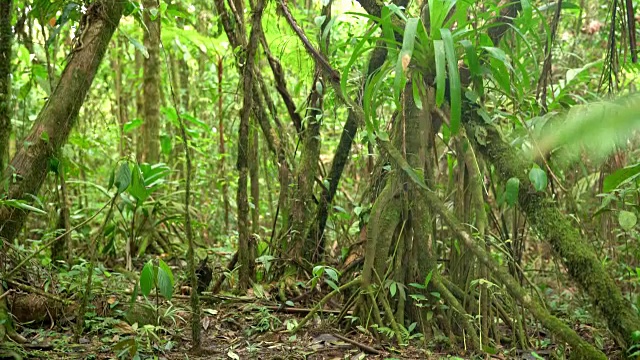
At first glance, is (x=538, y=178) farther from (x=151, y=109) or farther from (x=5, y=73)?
(x=151, y=109)

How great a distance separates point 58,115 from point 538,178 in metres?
2.37

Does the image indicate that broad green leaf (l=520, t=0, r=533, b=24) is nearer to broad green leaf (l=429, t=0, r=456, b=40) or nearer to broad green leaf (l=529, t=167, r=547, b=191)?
broad green leaf (l=429, t=0, r=456, b=40)

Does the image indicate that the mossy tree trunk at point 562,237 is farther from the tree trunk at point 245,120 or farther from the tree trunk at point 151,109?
the tree trunk at point 151,109

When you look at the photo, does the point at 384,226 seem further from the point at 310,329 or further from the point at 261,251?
the point at 261,251

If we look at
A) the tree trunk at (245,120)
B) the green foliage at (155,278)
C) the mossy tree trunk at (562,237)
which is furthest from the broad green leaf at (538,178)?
the green foliage at (155,278)

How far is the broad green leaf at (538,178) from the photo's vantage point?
7.95 ft

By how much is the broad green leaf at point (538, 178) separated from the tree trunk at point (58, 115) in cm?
229

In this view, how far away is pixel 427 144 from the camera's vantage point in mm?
3086

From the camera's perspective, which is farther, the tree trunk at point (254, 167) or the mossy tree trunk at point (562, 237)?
the tree trunk at point (254, 167)

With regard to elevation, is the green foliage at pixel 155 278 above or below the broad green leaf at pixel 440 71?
below

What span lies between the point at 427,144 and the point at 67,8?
79.2 inches

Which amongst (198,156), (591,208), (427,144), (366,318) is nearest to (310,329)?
(366,318)

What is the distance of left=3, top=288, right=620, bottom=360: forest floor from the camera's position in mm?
2645

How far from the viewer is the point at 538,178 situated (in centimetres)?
243
